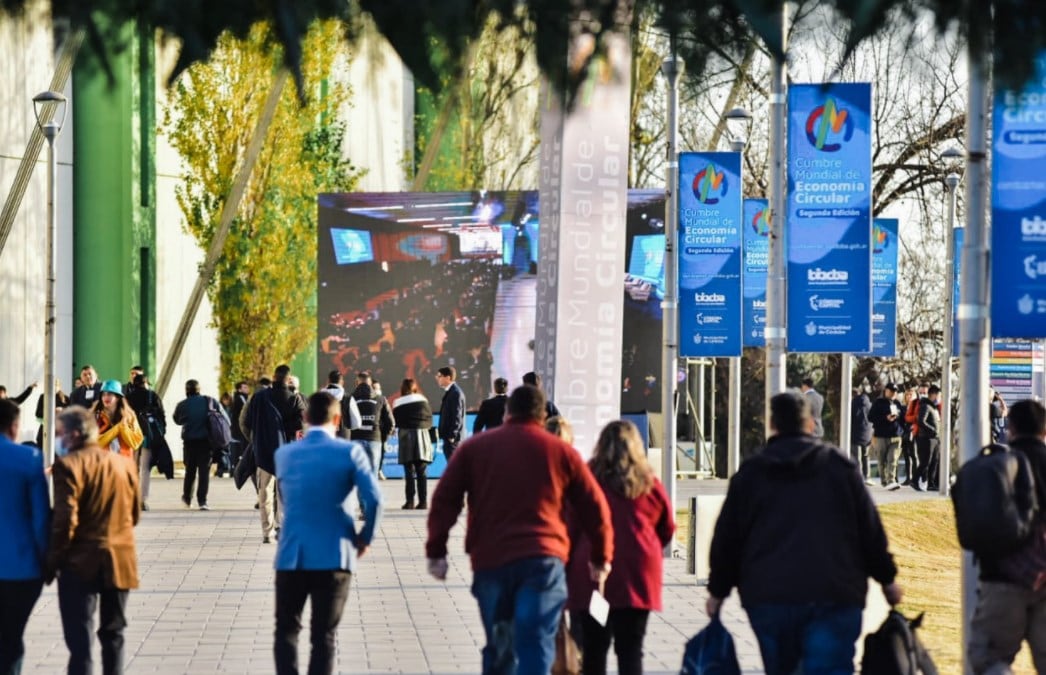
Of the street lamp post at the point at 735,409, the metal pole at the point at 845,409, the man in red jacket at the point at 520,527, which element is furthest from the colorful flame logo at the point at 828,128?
the man in red jacket at the point at 520,527

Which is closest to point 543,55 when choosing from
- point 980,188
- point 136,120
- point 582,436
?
point 980,188

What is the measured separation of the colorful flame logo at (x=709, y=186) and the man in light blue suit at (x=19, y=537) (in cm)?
1562

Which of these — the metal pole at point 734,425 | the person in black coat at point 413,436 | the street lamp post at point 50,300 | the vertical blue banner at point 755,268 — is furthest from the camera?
the vertical blue banner at point 755,268

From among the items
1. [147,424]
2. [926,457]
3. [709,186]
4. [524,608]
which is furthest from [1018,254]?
[926,457]

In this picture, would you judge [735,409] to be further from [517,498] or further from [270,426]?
[517,498]

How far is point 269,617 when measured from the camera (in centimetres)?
1388

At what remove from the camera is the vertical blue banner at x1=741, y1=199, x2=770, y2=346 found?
94.7 ft

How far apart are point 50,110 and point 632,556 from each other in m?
23.3

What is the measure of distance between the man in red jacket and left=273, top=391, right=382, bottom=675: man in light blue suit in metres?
0.67

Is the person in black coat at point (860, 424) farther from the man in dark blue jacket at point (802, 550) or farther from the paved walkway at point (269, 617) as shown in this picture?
the man in dark blue jacket at point (802, 550)

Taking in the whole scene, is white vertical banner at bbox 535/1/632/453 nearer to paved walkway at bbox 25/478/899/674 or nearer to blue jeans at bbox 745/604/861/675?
paved walkway at bbox 25/478/899/674

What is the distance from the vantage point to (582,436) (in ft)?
56.2

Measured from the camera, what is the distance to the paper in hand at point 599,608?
357 inches

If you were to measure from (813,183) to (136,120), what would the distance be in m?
24.1
